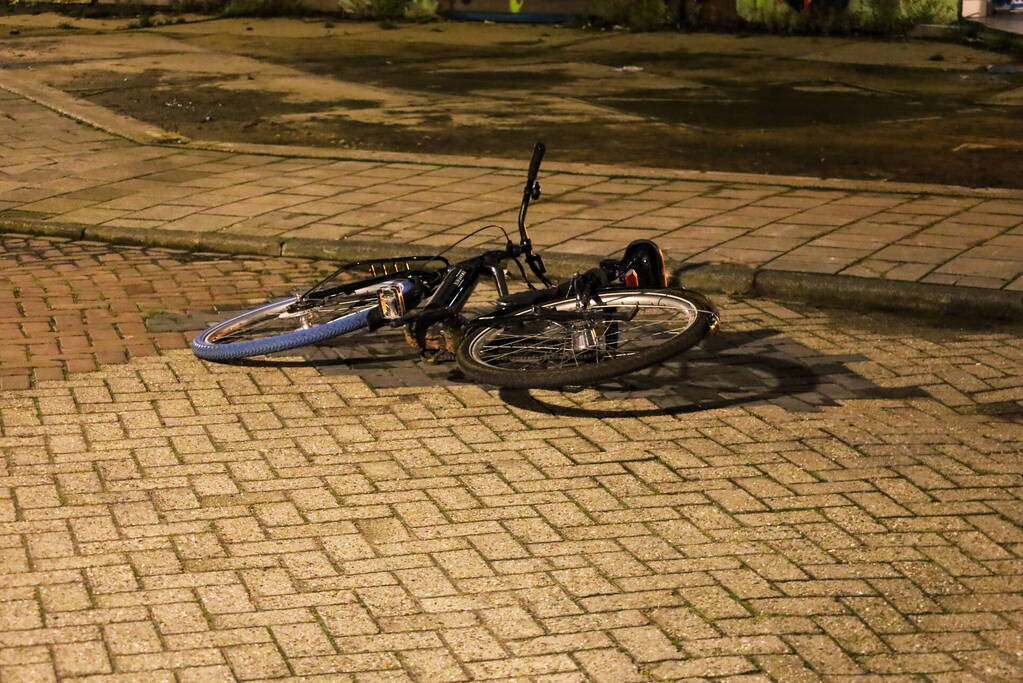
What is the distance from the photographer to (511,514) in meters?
5.09

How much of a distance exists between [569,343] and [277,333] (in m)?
1.49

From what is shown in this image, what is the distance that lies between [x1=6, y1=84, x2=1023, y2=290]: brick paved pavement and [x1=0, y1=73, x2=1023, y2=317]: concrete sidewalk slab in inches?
0.7

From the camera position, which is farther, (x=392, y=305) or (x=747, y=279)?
(x=747, y=279)

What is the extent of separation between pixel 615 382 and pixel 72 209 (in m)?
4.58

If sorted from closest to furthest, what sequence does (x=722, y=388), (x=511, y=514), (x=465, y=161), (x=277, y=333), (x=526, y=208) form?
1. (x=511, y=514)
2. (x=722, y=388)
3. (x=526, y=208)
4. (x=277, y=333)
5. (x=465, y=161)

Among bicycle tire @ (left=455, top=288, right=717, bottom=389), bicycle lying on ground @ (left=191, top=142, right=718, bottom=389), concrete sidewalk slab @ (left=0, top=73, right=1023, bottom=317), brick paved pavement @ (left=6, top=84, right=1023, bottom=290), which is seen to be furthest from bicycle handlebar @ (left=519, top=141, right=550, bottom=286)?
brick paved pavement @ (left=6, top=84, right=1023, bottom=290)

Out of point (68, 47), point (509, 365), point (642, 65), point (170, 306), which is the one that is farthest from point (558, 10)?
point (509, 365)

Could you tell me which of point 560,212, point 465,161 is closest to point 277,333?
point 560,212

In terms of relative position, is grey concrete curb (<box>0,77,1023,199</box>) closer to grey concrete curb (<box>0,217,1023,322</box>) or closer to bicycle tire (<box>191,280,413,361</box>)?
grey concrete curb (<box>0,217,1023,322</box>)

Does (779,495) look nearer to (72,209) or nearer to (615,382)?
(615,382)

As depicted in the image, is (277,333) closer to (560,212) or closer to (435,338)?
(435,338)

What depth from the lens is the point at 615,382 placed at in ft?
21.4

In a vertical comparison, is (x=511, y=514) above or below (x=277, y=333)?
below

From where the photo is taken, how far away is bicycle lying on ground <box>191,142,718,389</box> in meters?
5.98
